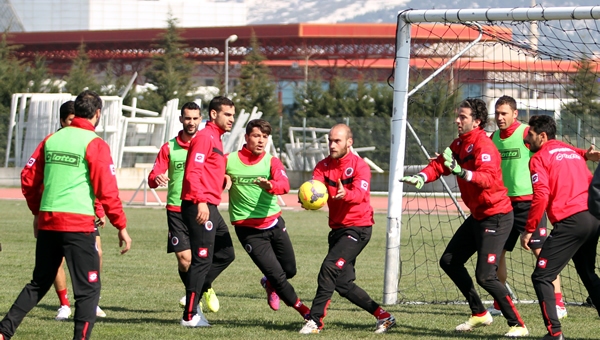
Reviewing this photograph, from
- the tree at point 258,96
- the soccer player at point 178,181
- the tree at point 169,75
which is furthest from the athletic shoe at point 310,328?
the tree at point 169,75

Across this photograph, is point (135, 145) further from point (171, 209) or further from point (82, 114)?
point (82, 114)

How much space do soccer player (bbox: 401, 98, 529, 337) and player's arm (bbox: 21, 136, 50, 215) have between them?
290 cm

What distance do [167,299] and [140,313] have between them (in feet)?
3.18

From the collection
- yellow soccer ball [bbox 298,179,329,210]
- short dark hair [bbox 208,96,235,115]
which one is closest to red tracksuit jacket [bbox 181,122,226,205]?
short dark hair [bbox 208,96,235,115]

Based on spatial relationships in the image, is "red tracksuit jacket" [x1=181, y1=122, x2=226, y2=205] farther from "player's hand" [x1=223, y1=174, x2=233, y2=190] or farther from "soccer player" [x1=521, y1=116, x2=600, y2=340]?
"soccer player" [x1=521, y1=116, x2=600, y2=340]

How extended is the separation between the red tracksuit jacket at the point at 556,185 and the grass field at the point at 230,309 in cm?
122

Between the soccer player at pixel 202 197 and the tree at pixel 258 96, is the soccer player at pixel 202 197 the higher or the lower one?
the lower one

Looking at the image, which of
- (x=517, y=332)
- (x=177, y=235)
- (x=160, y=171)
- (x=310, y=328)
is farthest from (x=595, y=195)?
(x=160, y=171)

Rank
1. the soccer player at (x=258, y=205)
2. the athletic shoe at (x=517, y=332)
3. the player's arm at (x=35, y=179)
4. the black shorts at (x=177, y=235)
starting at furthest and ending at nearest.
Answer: the black shorts at (x=177, y=235)
the soccer player at (x=258, y=205)
the athletic shoe at (x=517, y=332)
the player's arm at (x=35, y=179)

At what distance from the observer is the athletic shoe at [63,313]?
8.50 meters

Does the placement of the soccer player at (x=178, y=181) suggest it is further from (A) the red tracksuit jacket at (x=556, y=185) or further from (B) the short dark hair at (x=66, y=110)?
(A) the red tracksuit jacket at (x=556, y=185)

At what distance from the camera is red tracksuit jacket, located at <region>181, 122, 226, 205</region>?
7.92 meters

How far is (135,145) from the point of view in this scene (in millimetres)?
35344

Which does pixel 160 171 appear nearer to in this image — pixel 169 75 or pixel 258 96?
pixel 258 96
